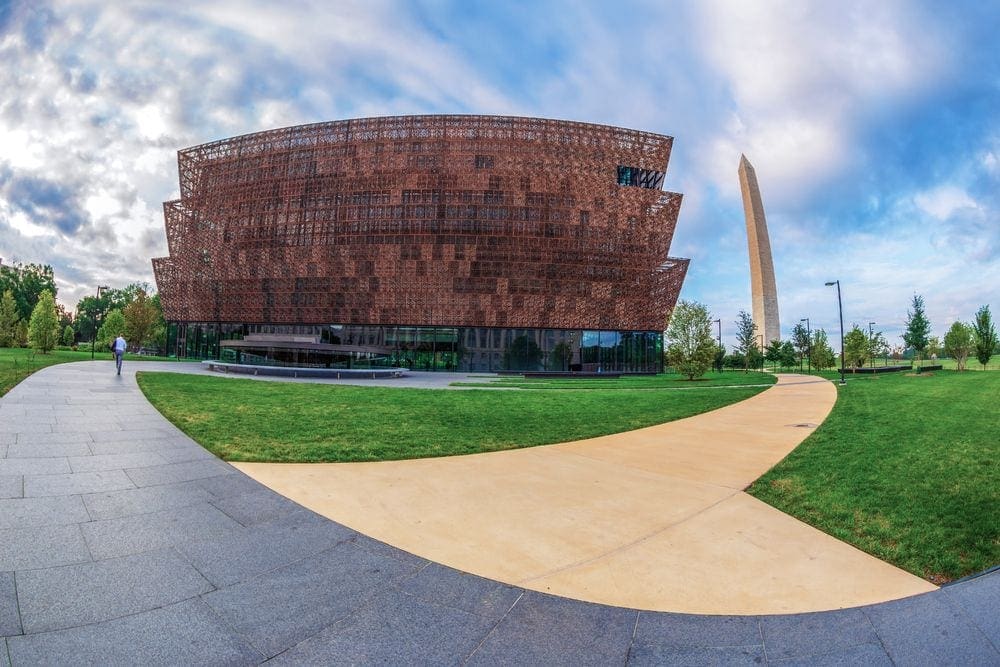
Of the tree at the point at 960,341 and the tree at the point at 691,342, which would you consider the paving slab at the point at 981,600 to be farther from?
the tree at the point at 960,341

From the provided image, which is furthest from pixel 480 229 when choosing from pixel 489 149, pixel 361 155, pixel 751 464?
pixel 751 464

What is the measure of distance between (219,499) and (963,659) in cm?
678

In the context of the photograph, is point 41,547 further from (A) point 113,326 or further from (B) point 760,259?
(B) point 760,259

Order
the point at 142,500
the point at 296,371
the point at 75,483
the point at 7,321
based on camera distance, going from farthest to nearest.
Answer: the point at 7,321, the point at 296,371, the point at 75,483, the point at 142,500

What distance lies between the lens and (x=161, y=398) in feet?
A: 47.1

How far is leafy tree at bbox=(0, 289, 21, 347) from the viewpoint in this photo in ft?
180

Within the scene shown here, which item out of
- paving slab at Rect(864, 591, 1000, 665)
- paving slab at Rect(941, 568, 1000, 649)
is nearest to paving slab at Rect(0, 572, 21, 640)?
paving slab at Rect(864, 591, 1000, 665)

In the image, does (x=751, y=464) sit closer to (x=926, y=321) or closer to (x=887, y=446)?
(x=887, y=446)

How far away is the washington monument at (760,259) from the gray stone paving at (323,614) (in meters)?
78.7

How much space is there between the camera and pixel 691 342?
139ft

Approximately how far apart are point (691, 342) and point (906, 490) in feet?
127

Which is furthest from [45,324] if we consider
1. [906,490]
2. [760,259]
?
[760,259]

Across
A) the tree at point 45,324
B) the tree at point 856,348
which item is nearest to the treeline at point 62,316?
the tree at point 45,324

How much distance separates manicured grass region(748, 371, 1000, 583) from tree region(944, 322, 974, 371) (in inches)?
1806
